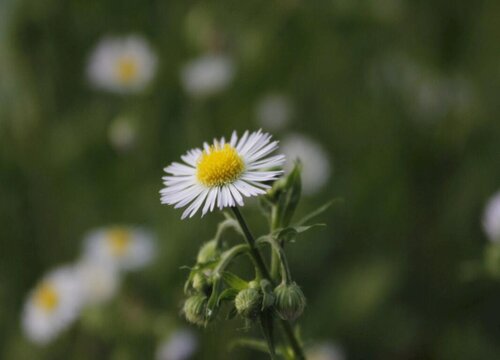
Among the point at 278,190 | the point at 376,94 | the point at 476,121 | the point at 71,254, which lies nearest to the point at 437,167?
the point at 476,121

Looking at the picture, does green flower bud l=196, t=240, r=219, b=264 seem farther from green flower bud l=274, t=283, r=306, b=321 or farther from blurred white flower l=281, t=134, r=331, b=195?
blurred white flower l=281, t=134, r=331, b=195

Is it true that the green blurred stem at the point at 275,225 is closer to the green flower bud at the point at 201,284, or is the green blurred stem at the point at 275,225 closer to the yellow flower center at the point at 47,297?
the green flower bud at the point at 201,284

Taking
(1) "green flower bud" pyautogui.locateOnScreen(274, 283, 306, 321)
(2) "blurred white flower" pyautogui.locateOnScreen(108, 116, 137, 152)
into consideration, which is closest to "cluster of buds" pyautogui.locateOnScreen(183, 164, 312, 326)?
(1) "green flower bud" pyautogui.locateOnScreen(274, 283, 306, 321)

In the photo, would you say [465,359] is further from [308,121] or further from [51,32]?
[51,32]

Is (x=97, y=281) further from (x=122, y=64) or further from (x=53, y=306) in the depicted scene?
(x=122, y=64)

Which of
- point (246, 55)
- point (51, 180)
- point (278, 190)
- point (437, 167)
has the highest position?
point (278, 190)

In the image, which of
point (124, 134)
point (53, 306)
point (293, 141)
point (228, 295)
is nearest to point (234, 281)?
point (228, 295)
